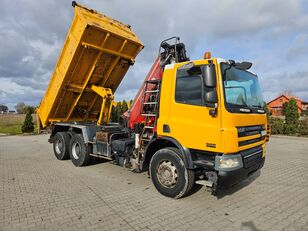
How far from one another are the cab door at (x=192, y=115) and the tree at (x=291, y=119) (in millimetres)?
16392

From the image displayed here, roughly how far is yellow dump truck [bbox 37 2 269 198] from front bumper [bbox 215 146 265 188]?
0.06 feet

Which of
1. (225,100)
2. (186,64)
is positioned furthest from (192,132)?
(186,64)

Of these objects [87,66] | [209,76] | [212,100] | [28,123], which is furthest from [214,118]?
[28,123]

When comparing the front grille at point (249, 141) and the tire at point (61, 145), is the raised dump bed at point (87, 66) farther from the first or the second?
the front grille at point (249, 141)

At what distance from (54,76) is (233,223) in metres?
6.26

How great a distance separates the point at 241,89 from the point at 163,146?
1889 millimetres

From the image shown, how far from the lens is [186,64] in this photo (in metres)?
4.52

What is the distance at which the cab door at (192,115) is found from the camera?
4066mm

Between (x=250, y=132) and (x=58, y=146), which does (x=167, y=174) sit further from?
(x=58, y=146)

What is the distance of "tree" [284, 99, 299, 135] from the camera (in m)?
17.9

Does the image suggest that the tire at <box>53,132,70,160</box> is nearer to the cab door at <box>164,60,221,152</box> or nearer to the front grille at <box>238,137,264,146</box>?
the cab door at <box>164,60,221,152</box>

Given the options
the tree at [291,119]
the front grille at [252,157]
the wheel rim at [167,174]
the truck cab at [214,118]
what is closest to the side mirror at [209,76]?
the truck cab at [214,118]

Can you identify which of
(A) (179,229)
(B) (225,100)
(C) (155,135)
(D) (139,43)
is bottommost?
(A) (179,229)

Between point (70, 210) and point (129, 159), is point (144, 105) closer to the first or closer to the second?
point (129, 159)
